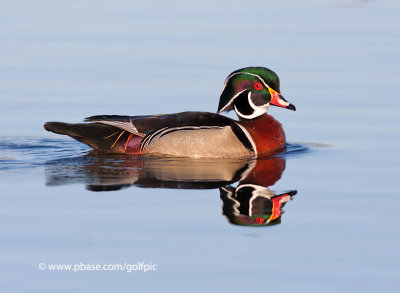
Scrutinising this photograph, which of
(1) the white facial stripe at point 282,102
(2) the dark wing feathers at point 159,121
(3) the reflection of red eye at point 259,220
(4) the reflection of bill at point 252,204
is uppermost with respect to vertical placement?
(1) the white facial stripe at point 282,102

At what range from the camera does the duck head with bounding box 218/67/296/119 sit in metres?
12.2

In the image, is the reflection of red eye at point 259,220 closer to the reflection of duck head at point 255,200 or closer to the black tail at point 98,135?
the reflection of duck head at point 255,200

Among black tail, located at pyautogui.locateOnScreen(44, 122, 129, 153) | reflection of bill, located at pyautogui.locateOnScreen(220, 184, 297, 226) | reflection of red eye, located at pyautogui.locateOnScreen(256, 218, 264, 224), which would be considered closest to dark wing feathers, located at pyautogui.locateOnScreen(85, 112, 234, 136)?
black tail, located at pyautogui.locateOnScreen(44, 122, 129, 153)

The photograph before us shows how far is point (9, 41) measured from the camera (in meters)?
17.5

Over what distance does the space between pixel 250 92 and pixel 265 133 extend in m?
0.61

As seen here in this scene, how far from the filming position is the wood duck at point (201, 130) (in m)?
11.7

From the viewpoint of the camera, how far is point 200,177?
10336mm

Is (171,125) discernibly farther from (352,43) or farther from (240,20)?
(240,20)

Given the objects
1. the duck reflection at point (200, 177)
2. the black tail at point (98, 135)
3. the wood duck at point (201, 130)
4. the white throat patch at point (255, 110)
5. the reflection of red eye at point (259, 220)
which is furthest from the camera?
the white throat patch at point (255, 110)

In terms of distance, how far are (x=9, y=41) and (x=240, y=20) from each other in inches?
185

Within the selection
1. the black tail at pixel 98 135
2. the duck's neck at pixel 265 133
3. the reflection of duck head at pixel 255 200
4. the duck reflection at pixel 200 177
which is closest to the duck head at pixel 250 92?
the duck's neck at pixel 265 133

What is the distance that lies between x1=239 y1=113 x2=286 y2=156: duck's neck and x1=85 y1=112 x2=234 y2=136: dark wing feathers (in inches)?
15.3

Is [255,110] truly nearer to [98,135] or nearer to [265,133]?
[265,133]

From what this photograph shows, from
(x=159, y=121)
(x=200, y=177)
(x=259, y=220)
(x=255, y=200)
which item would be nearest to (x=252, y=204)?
(x=255, y=200)
